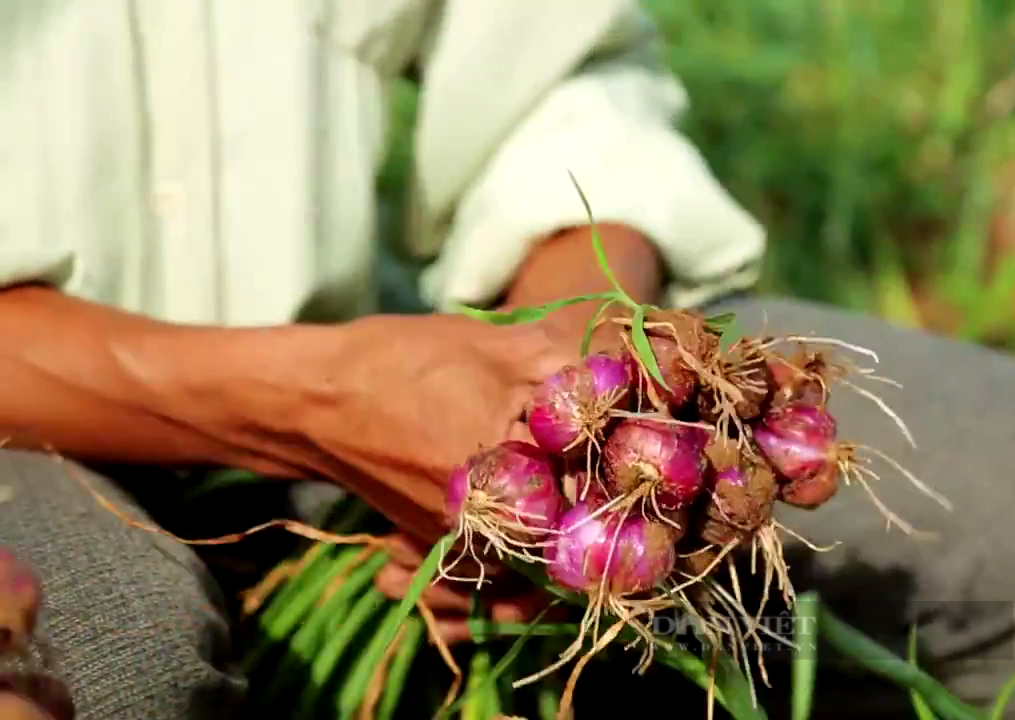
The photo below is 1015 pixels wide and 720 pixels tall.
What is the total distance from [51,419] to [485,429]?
26cm

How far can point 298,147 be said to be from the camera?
0.73m

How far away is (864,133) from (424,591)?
3.74ft

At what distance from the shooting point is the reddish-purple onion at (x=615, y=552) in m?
0.46

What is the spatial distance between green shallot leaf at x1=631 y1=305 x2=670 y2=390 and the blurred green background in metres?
1.04

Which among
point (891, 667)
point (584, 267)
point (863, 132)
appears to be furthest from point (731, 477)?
point (863, 132)

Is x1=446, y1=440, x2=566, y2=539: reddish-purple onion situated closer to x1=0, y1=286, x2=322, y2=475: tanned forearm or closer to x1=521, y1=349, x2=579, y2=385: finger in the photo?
x1=521, y1=349, x2=579, y2=385: finger

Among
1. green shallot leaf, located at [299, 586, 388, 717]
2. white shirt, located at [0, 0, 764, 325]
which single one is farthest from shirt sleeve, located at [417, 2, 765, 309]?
green shallot leaf, located at [299, 586, 388, 717]

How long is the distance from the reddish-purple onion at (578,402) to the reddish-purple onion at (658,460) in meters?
0.01

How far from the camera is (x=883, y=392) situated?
74cm

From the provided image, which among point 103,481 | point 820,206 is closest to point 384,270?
point 103,481

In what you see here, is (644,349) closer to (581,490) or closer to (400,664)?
(581,490)

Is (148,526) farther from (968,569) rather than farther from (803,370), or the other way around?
(968,569)

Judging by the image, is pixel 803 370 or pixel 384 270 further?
pixel 384 270

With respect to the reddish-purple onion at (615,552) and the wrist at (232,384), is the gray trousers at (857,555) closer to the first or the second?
the wrist at (232,384)
